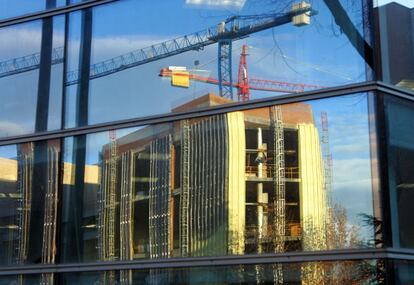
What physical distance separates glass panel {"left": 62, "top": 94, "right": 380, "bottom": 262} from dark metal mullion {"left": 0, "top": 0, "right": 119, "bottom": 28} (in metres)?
1.95

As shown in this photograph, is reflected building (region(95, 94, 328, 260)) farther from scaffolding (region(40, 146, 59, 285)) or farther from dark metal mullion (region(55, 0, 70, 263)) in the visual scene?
scaffolding (region(40, 146, 59, 285))

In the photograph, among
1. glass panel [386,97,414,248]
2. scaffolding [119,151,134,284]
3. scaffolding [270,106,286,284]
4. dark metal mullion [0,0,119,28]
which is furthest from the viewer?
dark metal mullion [0,0,119,28]

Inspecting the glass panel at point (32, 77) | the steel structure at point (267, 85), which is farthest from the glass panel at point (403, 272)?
the glass panel at point (32, 77)

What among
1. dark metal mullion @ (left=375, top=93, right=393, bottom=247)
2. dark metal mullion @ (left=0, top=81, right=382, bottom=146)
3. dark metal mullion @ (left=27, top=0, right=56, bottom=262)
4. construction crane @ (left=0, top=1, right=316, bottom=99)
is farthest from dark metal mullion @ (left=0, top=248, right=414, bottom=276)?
construction crane @ (left=0, top=1, right=316, bottom=99)

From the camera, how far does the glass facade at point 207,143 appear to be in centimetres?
895

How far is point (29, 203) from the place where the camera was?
35.7 feet

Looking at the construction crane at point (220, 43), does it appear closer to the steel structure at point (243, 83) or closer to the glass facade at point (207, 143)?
the glass facade at point (207, 143)

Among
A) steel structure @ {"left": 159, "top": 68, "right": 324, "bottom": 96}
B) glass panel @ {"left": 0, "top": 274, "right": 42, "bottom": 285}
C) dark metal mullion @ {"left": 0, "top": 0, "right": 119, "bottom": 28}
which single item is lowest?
glass panel @ {"left": 0, "top": 274, "right": 42, "bottom": 285}

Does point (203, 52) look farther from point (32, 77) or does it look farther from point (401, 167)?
point (401, 167)

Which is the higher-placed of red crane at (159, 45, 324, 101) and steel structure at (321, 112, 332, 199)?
red crane at (159, 45, 324, 101)

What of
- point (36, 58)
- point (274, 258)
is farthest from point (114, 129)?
point (274, 258)

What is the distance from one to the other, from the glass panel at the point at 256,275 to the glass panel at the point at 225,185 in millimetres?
217

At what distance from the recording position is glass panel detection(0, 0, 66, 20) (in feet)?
37.5

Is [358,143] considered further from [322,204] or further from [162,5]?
[162,5]
